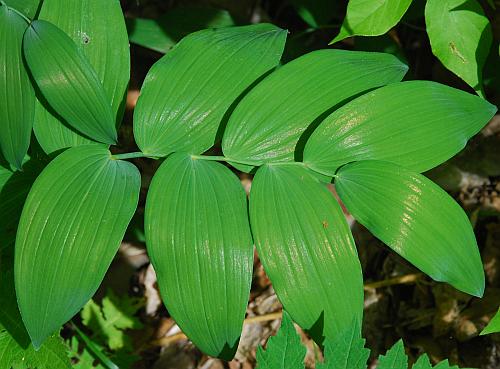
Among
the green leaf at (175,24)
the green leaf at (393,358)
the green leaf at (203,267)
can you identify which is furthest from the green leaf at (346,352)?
the green leaf at (175,24)

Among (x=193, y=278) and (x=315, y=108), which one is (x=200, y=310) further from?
(x=315, y=108)

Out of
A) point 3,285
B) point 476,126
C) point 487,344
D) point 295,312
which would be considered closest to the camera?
point 295,312

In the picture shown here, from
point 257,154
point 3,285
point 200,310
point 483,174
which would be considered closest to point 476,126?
point 257,154

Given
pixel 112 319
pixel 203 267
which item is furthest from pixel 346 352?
pixel 112 319

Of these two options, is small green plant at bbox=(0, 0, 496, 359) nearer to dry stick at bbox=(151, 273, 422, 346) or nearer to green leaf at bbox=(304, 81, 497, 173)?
green leaf at bbox=(304, 81, 497, 173)

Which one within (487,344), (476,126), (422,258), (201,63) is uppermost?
(201,63)

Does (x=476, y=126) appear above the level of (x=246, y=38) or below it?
below

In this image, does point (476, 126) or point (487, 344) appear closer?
point (476, 126)

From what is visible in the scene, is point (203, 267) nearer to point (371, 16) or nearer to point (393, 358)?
point (393, 358)
